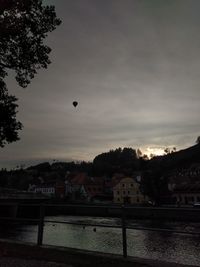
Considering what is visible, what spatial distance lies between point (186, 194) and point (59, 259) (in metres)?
123

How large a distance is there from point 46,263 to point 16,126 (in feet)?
35.8

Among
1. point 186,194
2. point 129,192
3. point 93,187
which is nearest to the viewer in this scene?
point 186,194

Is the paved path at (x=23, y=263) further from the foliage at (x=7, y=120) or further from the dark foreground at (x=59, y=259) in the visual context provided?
the foliage at (x=7, y=120)

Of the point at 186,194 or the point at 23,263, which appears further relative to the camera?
the point at 186,194

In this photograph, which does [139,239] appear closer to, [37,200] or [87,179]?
[37,200]

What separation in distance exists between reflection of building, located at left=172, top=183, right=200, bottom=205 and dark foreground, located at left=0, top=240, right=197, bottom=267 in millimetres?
115129

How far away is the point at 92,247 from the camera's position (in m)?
35.2

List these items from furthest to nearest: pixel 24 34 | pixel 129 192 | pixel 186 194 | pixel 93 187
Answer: pixel 93 187, pixel 129 192, pixel 186 194, pixel 24 34

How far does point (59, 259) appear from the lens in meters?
9.55

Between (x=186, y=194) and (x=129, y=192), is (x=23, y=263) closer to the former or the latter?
(x=186, y=194)

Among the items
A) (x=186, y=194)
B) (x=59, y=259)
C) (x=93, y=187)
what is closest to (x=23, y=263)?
(x=59, y=259)

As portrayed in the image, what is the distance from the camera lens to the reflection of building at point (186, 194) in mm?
123175

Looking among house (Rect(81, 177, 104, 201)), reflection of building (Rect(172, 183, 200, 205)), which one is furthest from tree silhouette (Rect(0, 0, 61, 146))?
house (Rect(81, 177, 104, 201))

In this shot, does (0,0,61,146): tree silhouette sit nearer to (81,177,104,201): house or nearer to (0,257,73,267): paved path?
(0,257,73,267): paved path
